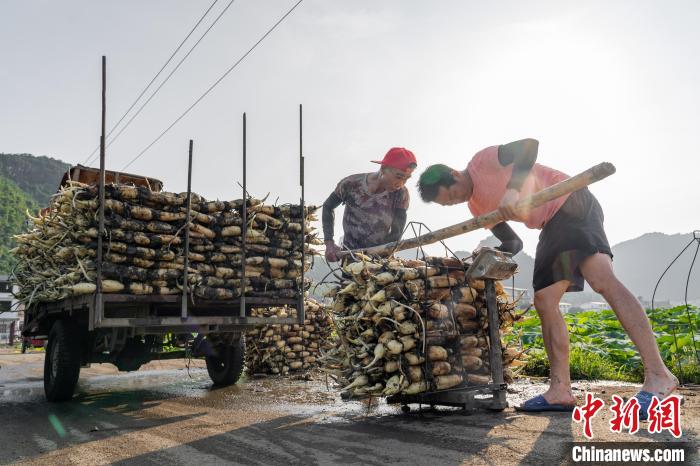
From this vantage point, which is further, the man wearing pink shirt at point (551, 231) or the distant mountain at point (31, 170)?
the distant mountain at point (31, 170)

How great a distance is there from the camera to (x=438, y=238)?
4180 mm

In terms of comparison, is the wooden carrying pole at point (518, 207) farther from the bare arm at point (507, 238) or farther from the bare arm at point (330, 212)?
the bare arm at point (330, 212)

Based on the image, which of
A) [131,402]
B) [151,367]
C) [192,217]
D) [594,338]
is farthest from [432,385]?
[151,367]

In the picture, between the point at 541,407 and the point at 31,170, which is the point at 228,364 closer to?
the point at 541,407

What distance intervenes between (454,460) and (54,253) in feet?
16.0

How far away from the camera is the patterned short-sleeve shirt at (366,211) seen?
17.9 feet

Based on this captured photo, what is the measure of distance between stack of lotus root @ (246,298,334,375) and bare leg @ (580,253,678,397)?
205 inches

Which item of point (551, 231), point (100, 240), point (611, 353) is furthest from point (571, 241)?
point (611, 353)

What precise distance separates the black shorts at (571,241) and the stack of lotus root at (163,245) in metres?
2.91

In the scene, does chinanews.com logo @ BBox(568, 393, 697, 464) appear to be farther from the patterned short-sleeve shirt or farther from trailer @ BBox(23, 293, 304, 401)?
trailer @ BBox(23, 293, 304, 401)

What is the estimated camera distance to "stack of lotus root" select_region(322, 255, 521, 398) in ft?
12.3

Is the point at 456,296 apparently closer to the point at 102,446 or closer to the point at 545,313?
the point at 545,313

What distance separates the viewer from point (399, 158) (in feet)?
16.6

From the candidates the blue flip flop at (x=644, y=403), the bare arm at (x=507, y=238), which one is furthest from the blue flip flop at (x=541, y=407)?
the bare arm at (x=507, y=238)
